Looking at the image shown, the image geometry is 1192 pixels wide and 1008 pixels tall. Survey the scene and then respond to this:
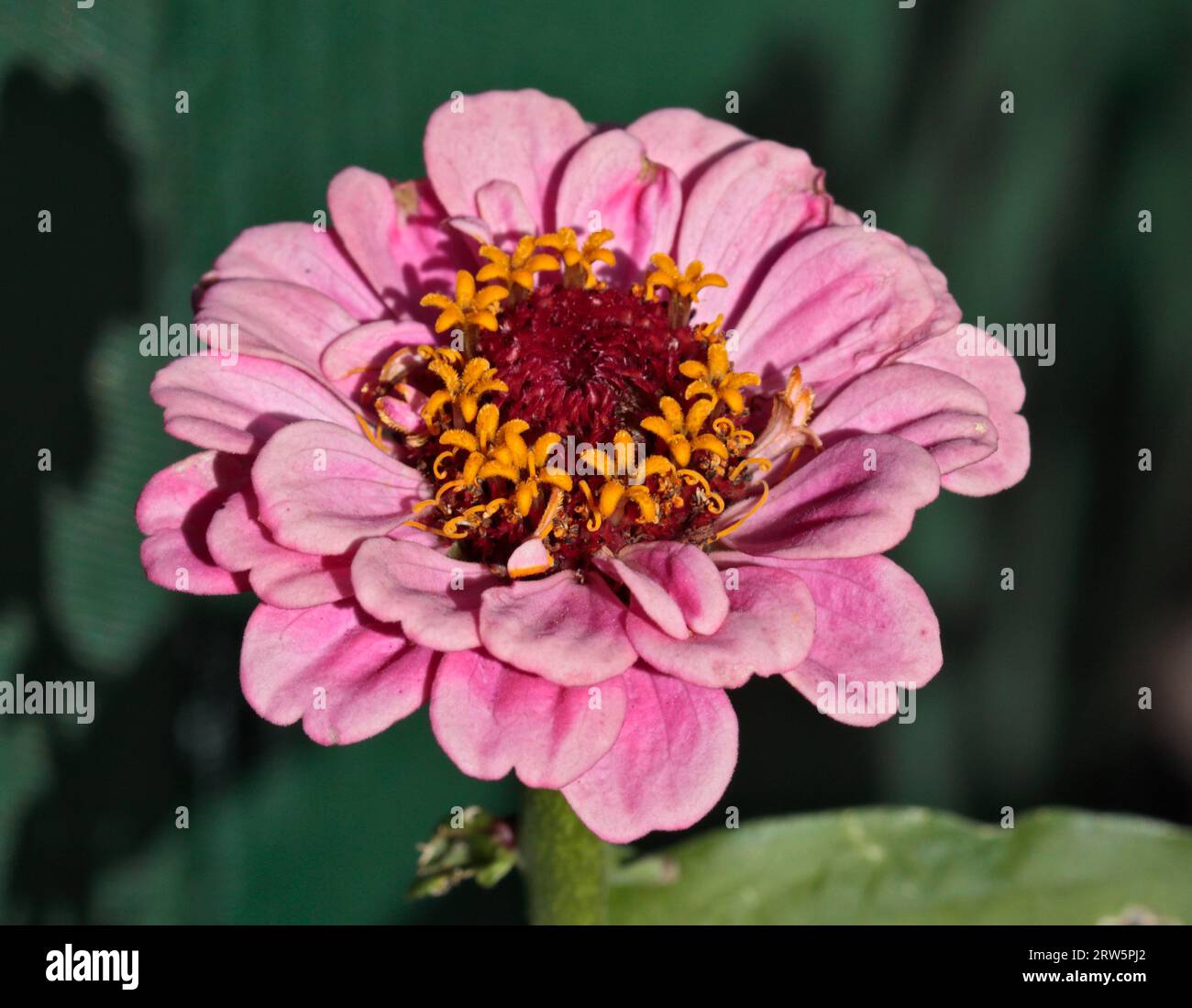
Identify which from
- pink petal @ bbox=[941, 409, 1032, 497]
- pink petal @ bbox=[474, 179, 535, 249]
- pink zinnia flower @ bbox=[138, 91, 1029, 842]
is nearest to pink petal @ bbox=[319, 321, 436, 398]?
pink zinnia flower @ bbox=[138, 91, 1029, 842]

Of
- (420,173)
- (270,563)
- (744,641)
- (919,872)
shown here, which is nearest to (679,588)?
(744,641)

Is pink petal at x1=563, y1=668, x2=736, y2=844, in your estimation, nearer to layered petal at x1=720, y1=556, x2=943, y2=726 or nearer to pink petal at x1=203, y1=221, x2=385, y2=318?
layered petal at x1=720, y1=556, x2=943, y2=726

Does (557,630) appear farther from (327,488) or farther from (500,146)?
(500,146)

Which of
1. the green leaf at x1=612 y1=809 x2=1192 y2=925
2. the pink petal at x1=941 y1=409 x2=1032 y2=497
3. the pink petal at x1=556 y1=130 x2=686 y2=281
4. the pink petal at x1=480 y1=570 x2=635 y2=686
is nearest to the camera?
the pink petal at x1=480 y1=570 x2=635 y2=686

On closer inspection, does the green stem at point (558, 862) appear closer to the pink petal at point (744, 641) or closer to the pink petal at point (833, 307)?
the pink petal at point (744, 641)

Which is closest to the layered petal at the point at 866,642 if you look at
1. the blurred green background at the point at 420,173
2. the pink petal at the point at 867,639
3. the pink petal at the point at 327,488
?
the pink petal at the point at 867,639

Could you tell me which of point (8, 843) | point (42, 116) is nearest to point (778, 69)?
point (42, 116)
